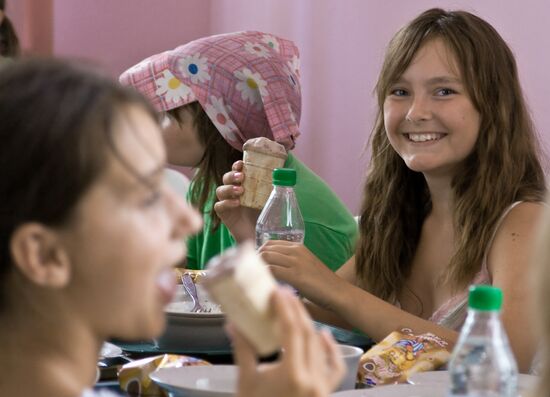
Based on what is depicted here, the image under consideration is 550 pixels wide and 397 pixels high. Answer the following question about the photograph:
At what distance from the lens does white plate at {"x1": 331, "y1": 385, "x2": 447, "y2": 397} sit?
4.32 ft

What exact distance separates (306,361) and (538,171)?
4.32 ft

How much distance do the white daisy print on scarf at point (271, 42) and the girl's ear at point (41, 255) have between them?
6.18 feet

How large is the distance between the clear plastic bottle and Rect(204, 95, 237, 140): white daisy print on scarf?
366 millimetres

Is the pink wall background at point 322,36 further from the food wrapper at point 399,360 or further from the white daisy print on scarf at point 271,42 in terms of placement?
the food wrapper at point 399,360

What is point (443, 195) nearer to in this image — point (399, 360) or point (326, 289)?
point (326, 289)

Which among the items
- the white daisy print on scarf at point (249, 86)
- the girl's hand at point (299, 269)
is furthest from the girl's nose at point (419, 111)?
the white daisy print on scarf at point (249, 86)

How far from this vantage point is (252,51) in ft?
8.76

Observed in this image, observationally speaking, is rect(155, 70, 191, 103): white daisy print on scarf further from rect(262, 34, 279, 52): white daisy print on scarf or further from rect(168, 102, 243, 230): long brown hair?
rect(262, 34, 279, 52): white daisy print on scarf

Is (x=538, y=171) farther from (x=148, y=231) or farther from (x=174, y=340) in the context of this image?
(x=148, y=231)

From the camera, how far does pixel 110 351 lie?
1.67 metres

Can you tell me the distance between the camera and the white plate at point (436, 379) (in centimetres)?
140

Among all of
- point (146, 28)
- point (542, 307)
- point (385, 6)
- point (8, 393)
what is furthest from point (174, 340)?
point (146, 28)

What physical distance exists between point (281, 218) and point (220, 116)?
473 mm

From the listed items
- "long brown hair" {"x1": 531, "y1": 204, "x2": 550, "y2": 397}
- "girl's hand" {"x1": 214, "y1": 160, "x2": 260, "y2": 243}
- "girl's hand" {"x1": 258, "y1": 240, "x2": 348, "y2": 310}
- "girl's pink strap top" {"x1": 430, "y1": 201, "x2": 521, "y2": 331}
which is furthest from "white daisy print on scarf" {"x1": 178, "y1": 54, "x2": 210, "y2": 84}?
"long brown hair" {"x1": 531, "y1": 204, "x2": 550, "y2": 397}
